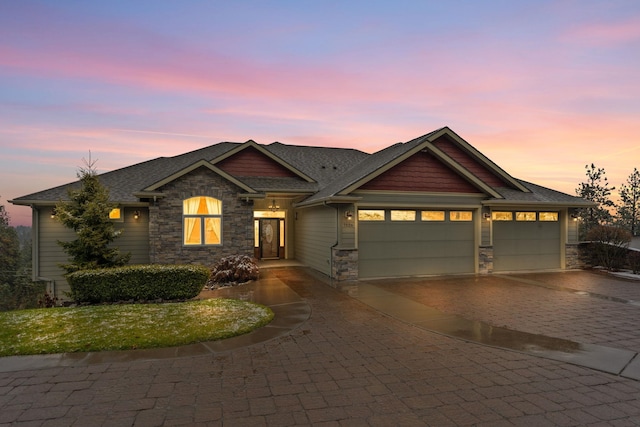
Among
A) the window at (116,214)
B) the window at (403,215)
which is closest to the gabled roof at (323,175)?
the window at (116,214)

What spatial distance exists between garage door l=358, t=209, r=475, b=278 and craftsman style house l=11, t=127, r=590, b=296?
0.04 meters

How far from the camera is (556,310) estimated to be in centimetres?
857

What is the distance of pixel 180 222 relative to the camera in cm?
1401

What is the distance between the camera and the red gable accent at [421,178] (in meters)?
13.8

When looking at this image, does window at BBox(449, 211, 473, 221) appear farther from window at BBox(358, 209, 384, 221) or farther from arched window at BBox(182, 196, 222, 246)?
arched window at BBox(182, 196, 222, 246)

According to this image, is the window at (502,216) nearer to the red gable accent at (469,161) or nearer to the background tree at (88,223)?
the red gable accent at (469,161)

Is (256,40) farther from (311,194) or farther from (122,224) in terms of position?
(122,224)

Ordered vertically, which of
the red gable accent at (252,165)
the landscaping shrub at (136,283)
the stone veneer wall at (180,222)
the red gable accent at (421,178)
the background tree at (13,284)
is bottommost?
the background tree at (13,284)

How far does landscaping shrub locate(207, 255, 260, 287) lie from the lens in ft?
42.2

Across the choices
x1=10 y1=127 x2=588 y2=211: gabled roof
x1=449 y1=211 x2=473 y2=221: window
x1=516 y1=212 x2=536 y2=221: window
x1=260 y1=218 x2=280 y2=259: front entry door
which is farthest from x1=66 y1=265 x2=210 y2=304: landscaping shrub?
x1=516 y1=212 x2=536 y2=221: window

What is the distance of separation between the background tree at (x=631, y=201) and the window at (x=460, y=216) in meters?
41.8

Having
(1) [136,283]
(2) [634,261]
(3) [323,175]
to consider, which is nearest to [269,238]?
(3) [323,175]

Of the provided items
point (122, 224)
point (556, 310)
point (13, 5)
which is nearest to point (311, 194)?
point (122, 224)

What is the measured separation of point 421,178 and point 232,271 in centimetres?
838
